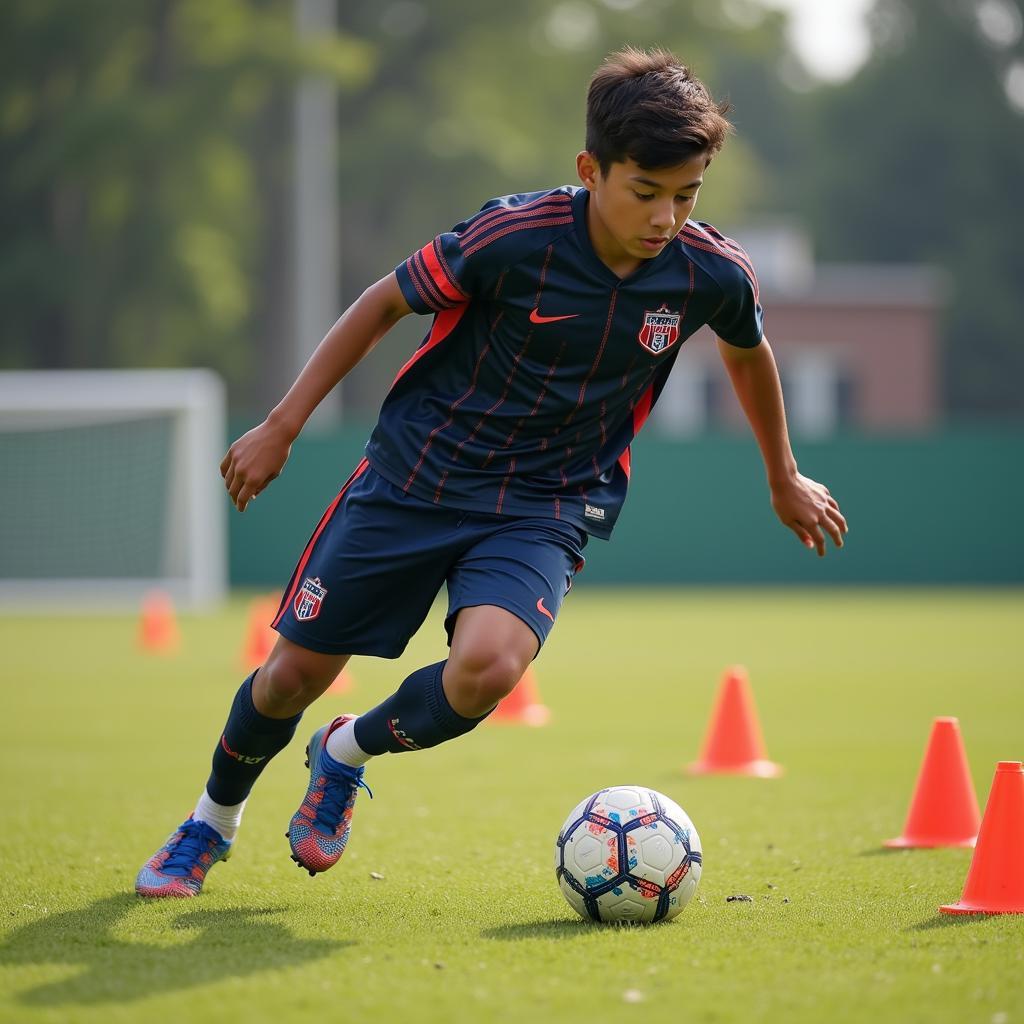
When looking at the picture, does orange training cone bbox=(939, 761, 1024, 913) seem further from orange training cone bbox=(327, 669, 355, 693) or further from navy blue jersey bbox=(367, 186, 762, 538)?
orange training cone bbox=(327, 669, 355, 693)

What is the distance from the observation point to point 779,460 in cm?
494

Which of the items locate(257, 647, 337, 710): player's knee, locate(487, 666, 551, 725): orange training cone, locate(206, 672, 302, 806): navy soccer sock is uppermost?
locate(257, 647, 337, 710): player's knee

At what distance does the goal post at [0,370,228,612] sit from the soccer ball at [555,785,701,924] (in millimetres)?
15356

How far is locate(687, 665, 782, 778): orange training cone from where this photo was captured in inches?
287

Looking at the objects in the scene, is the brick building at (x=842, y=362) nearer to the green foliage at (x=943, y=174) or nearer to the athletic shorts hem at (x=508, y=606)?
the green foliage at (x=943, y=174)

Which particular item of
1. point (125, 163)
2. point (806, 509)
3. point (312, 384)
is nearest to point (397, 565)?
point (312, 384)

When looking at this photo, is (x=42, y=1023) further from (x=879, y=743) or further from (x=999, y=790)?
(x=879, y=743)

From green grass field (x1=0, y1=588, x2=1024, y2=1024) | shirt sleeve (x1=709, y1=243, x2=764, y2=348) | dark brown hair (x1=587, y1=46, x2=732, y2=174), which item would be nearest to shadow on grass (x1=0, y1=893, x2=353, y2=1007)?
green grass field (x1=0, y1=588, x2=1024, y2=1024)

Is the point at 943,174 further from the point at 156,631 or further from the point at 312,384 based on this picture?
the point at 312,384

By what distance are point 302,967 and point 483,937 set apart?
1.68 ft

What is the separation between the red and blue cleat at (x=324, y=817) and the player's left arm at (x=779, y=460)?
152 centimetres

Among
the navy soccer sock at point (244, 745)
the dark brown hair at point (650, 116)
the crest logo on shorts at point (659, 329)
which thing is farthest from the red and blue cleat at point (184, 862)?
the dark brown hair at point (650, 116)

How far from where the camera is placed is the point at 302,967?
3.71m

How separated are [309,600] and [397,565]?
27 cm
